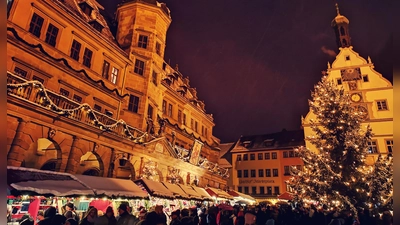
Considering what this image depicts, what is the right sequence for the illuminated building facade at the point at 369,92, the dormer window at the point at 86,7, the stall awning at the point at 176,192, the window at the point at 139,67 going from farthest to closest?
the illuminated building facade at the point at 369,92 < the window at the point at 139,67 < the dormer window at the point at 86,7 < the stall awning at the point at 176,192

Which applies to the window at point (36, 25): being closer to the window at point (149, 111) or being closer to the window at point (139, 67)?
the window at point (139, 67)

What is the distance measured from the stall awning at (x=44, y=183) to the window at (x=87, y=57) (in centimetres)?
1167

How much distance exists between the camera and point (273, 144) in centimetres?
5353

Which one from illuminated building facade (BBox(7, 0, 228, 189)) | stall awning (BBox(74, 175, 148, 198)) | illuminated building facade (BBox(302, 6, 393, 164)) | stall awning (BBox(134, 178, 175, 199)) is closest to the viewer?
→ stall awning (BBox(74, 175, 148, 198))

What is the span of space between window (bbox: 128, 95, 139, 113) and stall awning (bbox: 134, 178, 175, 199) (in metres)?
8.93

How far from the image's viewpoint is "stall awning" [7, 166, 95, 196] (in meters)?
9.09

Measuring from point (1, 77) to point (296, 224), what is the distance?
14.7 m

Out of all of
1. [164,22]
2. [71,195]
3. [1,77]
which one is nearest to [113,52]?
[164,22]

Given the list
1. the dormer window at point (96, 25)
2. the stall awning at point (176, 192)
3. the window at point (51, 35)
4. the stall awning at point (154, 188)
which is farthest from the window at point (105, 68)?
the stall awning at point (176, 192)

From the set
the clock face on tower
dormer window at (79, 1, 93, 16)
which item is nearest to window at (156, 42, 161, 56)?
dormer window at (79, 1, 93, 16)

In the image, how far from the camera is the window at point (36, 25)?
55.3ft

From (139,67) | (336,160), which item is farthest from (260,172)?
(139,67)

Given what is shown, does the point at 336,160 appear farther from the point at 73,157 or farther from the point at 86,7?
the point at 86,7

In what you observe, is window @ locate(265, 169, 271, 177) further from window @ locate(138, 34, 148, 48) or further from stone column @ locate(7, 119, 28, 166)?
stone column @ locate(7, 119, 28, 166)
